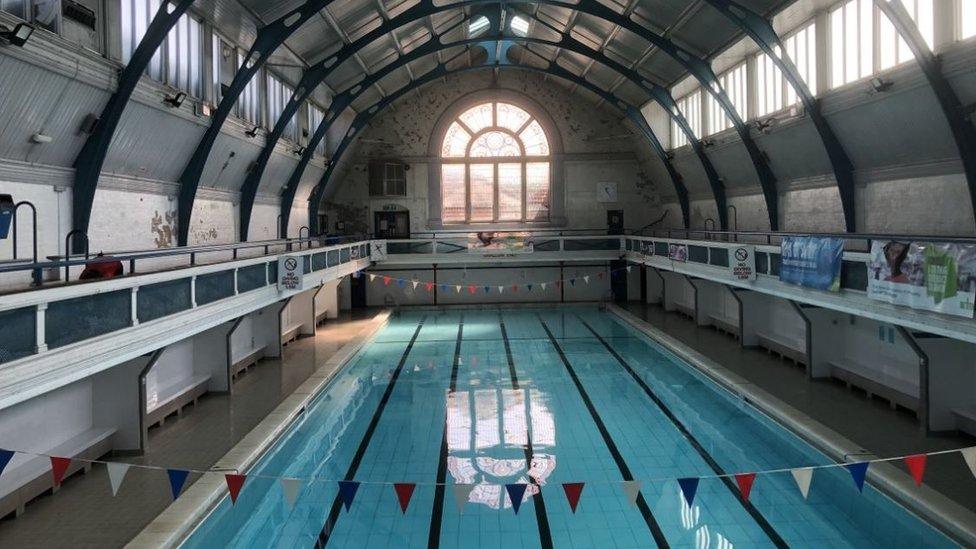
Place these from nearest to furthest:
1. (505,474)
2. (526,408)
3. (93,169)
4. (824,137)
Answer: (505,474)
(93,169)
(526,408)
(824,137)

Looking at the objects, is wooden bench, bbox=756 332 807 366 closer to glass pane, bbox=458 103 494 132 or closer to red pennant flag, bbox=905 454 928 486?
red pennant flag, bbox=905 454 928 486

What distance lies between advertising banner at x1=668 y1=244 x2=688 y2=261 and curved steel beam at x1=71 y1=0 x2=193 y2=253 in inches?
602

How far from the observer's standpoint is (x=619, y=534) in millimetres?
8555

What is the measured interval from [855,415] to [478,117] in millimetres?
22887

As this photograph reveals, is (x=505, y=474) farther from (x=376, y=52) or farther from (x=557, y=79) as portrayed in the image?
(x=557, y=79)

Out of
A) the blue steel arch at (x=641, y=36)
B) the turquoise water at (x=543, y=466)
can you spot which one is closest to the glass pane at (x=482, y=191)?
the blue steel arch at (x=641, y=36)

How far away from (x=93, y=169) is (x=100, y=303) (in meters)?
4.66

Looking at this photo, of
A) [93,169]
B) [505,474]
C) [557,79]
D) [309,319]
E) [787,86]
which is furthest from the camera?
[557,79]

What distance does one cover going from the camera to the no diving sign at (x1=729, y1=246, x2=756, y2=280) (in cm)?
1565

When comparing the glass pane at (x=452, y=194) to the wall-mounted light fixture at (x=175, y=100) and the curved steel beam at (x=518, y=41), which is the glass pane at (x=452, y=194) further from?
the wall-mounted light fixture at (x=175, y=100)

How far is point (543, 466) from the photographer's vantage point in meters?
11.0

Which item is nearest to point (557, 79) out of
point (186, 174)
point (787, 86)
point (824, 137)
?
point (787, 86)

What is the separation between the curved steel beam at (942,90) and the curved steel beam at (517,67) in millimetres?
16132

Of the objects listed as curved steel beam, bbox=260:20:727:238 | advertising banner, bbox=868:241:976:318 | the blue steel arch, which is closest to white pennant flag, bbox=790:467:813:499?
advertising banner, bbox=868:241:976:318
